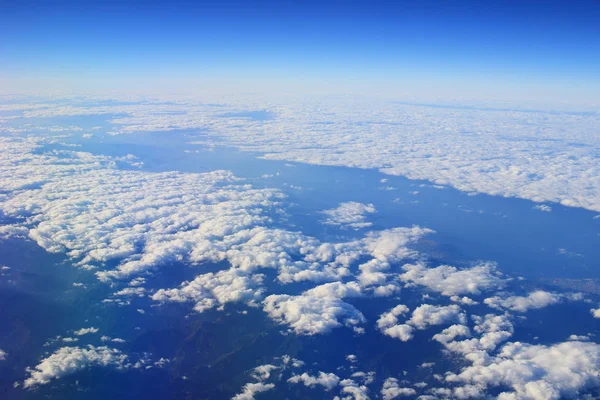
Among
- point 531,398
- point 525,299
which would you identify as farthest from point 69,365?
point 525,299

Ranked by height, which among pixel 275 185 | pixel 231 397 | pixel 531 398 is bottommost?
pixel 231 397

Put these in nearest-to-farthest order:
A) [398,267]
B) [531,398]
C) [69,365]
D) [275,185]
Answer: [531,398] < [69,365] < [398,267] < [275,185]

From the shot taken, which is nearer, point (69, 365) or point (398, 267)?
point (69, 365)

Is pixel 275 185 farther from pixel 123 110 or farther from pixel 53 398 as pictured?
pixel 123 110

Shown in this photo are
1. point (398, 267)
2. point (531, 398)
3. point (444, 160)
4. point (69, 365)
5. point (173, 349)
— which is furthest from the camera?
point (444, 160)

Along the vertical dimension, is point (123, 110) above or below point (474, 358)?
above

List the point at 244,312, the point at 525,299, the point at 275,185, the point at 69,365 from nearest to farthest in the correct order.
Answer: the point at 69,365 < the point at 244,312 < the point at 525,299 < the point at 275,185

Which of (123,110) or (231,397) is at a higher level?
(123,110)

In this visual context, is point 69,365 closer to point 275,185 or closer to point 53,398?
point 53,398

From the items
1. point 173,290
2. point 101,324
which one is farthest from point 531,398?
point 101,324
